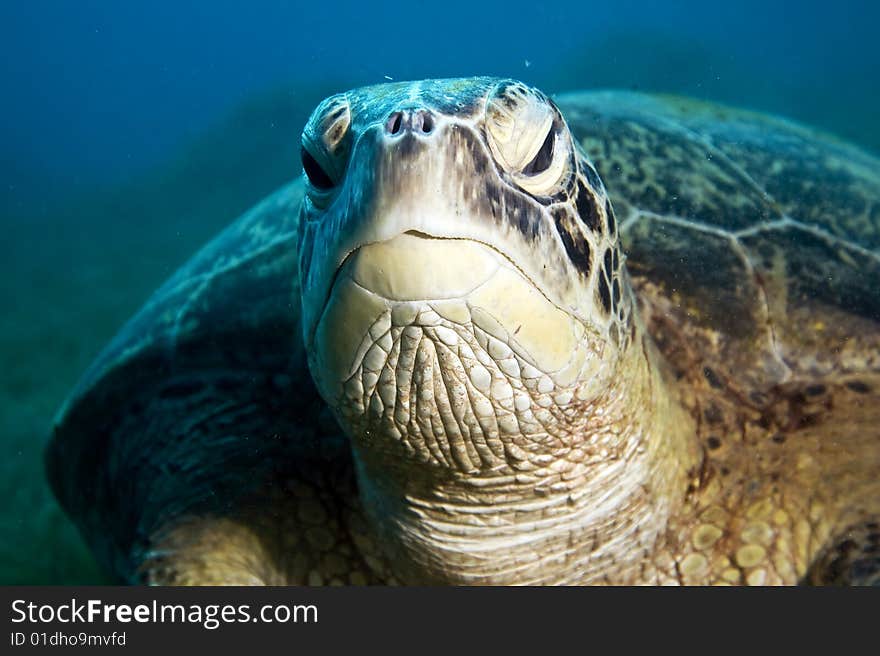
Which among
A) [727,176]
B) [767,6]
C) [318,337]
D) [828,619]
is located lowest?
[828,619]

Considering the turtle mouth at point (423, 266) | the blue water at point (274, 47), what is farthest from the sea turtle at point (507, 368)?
the blue water at point (274, 47)

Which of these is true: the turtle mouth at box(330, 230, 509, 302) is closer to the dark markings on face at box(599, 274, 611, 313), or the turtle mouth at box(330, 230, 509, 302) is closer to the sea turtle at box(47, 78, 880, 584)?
the sea turtle at box(47, 78, 880, 584)

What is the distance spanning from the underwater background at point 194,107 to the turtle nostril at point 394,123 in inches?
126

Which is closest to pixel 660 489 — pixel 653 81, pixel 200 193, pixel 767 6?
pixel 200 193

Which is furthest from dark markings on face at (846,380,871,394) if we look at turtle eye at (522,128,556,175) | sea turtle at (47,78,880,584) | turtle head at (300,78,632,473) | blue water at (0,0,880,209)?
blue water at (0,0,880,209)

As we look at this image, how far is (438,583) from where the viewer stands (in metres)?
1.74

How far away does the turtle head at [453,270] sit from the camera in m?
1.02

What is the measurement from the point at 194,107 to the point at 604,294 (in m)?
70.4

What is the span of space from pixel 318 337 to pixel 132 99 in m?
76.6

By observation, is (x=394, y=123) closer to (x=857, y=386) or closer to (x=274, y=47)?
(x=857, y=386)

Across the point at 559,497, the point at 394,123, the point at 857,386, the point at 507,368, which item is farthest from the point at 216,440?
the point at 857,386

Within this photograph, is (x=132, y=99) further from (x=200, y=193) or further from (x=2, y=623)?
(x=2, y=623)

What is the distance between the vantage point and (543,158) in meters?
1.24

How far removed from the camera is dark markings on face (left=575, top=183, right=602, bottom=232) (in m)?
1.31
